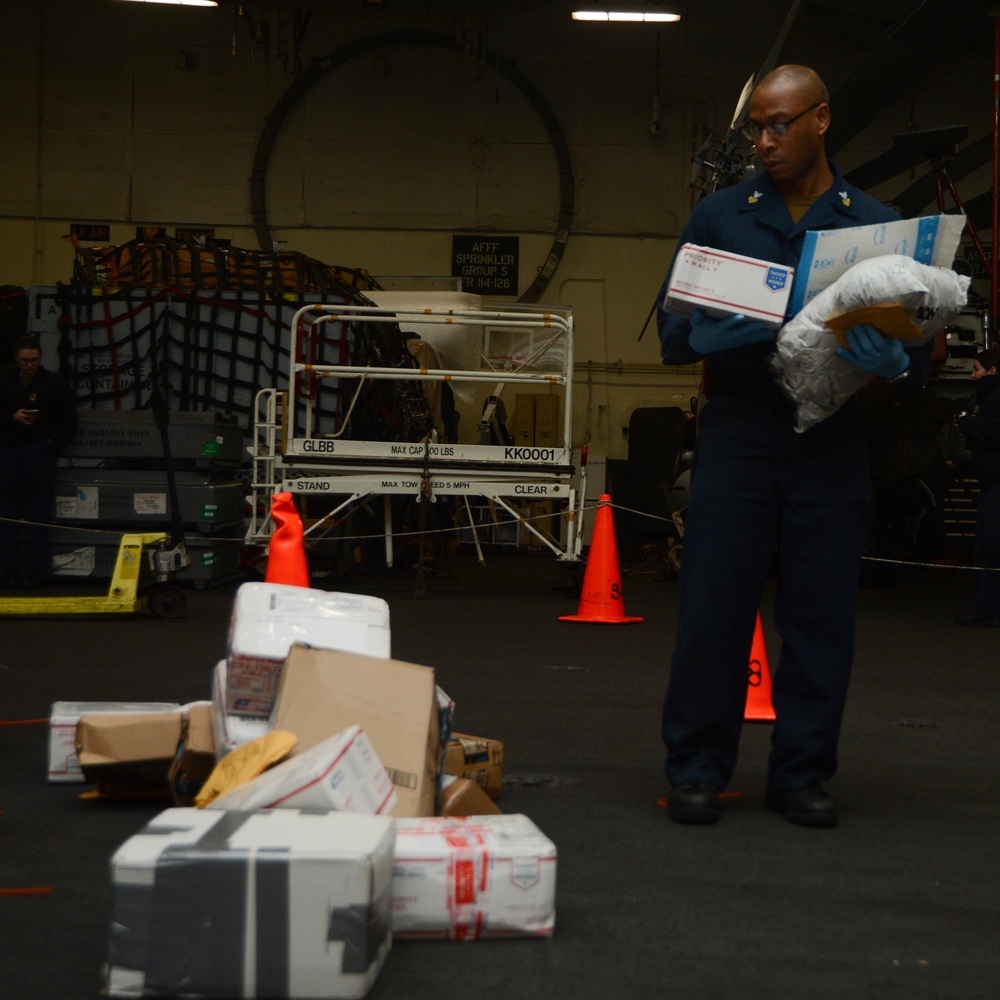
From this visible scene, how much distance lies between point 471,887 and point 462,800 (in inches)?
22.0

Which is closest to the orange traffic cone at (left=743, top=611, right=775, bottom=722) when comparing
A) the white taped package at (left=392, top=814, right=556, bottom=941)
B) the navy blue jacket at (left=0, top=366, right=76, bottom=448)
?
the white taped package at (left=392, top=814, right=556, bottom=941)

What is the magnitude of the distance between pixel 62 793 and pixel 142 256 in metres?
8.65

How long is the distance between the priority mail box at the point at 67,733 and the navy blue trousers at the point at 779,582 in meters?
1.27

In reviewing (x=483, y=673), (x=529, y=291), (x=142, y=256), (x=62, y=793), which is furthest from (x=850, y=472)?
(x=529, y=291)

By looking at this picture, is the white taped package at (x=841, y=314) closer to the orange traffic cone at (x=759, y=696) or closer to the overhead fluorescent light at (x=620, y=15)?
the orange traffic cone at (x=759, y=696)

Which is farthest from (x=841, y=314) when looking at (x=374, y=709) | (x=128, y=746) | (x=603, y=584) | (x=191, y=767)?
(x=603, y=584)

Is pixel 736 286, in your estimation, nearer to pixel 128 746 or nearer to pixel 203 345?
pixel 128 746

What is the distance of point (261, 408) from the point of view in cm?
1088

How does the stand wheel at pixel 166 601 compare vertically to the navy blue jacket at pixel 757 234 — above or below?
below

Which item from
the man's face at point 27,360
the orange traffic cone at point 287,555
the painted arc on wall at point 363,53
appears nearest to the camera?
the orange traffic cone at point 287,555

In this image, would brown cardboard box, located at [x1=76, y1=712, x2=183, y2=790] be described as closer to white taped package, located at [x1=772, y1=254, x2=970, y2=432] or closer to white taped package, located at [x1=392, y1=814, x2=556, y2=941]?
white taped package, located at [x1=392, y1=814, x2=556, y2=941]

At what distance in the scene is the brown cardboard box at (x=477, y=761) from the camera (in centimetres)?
305

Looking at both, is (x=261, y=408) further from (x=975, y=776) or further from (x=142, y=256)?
(x=975, y=776)

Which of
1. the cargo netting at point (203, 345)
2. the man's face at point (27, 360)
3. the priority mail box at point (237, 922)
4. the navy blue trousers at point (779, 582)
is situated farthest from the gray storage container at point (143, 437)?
the priority mail box at point (237, 922)
